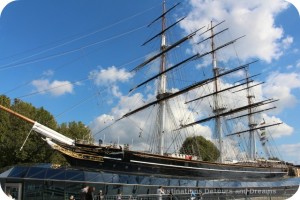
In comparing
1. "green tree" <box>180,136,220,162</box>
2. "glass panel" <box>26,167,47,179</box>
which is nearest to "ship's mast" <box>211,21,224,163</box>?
"green tree" <box>180,136,220,162</box>

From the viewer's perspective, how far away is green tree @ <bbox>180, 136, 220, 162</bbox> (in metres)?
58.2

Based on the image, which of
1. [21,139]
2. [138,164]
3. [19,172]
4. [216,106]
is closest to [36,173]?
[19,172]

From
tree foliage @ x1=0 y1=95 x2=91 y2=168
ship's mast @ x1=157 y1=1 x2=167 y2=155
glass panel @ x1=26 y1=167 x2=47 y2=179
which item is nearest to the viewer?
glass panel @ x1=26 y1=167 x2=47 y2=179

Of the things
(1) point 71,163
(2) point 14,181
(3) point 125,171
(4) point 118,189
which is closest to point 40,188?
(2) point 14,181

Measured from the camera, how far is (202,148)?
59.6 metres

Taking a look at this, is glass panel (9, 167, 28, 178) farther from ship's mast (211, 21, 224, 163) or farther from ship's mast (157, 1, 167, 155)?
ship's mast (211, 21, 224, 163)

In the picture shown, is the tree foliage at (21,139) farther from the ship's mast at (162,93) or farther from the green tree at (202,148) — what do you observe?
the green tree at (202,148)

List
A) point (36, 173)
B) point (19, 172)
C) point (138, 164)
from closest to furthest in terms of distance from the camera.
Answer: point (19, 172) < point (36, 173) < point (138, 164)

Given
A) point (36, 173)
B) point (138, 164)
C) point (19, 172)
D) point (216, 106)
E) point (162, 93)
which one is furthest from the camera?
point (216, 106)

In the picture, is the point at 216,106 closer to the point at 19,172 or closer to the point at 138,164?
the point at 138,164

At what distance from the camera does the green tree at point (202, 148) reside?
58.2 meters

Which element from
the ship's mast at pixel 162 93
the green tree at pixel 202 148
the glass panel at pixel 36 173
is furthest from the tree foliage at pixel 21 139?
the green tree at pixel 202 148

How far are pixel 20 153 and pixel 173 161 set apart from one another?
17.5 meters

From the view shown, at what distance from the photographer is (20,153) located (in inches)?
1496
